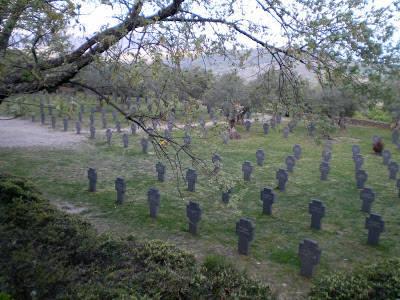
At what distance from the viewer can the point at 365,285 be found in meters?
4.37

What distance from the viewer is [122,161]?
1584 centimetres

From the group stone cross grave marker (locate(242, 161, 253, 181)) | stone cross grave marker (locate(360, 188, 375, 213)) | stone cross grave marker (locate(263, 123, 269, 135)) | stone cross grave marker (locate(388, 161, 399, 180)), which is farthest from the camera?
stone cross grave marker (locate(263, 123, 269, 135))

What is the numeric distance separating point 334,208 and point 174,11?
696cm

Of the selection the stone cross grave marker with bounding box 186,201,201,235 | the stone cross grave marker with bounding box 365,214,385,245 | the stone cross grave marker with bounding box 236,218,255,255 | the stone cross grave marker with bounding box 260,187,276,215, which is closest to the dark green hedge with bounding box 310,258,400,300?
the stone cross grave marker with bounding box 236,218,255,255

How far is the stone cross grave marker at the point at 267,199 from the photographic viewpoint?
9.91 meters

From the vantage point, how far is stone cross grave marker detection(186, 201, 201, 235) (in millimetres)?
8578

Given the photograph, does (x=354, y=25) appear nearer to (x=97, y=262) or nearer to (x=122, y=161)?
(x=97, y=262)

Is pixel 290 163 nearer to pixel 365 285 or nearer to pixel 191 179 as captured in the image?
pixel 191 179

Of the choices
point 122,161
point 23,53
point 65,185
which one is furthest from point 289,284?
point 122,161

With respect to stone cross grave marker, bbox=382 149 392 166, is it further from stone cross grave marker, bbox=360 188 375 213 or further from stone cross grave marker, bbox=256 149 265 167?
stone cross grave marker, bbox=360 188 375 213

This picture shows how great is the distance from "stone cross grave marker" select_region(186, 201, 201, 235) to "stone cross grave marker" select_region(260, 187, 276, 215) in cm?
214

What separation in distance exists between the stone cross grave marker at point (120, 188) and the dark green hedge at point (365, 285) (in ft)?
22.1

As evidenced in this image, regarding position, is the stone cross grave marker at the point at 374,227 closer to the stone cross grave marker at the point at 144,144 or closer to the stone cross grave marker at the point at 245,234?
the stone cross grave marker at the point at 245,234

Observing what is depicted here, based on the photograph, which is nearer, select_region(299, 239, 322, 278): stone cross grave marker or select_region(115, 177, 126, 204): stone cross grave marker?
select_region(299, 239, 322, 278): stone cross grave marker
